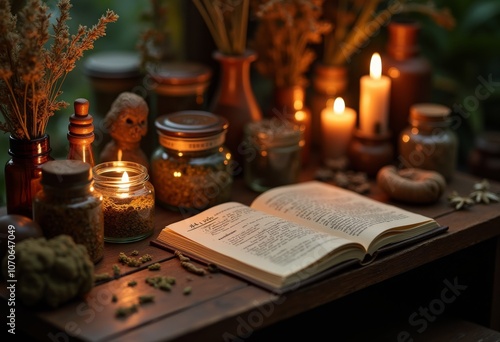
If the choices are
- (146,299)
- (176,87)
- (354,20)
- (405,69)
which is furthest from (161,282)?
(354,20)

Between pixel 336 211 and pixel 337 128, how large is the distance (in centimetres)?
35

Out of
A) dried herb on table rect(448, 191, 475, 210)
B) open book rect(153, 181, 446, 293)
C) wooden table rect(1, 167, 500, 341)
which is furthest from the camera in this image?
dried herb on table rect(448, 191, 475, 210)

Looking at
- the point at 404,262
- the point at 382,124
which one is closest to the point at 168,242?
the point at 404,262

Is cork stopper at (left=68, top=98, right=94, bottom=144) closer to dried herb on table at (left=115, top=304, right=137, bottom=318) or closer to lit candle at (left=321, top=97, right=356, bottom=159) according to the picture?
dried herb on table at (left=115, top=304, right=137, bottom=318)

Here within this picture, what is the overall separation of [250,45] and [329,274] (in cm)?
73

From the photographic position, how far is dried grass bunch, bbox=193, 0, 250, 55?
5.31ft

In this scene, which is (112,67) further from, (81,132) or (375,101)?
(375,101)

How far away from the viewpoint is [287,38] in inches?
68.3

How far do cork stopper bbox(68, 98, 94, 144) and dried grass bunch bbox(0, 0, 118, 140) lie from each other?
0.03m

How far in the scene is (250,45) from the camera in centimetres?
181

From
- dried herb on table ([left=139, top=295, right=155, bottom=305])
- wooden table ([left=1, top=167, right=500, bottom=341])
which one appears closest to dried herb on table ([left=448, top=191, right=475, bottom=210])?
wooden table ([left=1, top=167, right=500, bottom=341])

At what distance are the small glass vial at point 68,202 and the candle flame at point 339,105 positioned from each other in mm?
706

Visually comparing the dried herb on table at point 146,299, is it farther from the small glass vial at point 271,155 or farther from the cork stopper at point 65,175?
the small glass vial at point 271,155

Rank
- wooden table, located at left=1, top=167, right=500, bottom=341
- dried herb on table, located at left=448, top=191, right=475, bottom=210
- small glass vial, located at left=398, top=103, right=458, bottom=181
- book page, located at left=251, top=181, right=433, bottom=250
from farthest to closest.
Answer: small glass vial, located at left=398, top=103, right=458, bottom=181 → dried herb on table, located at left=448, top=191, right=475, bottom=210 → book page, located at left=251, top=181, right=433, bottom=250 → wooden table, located at left=1, top=167, right=500, bottom=341
